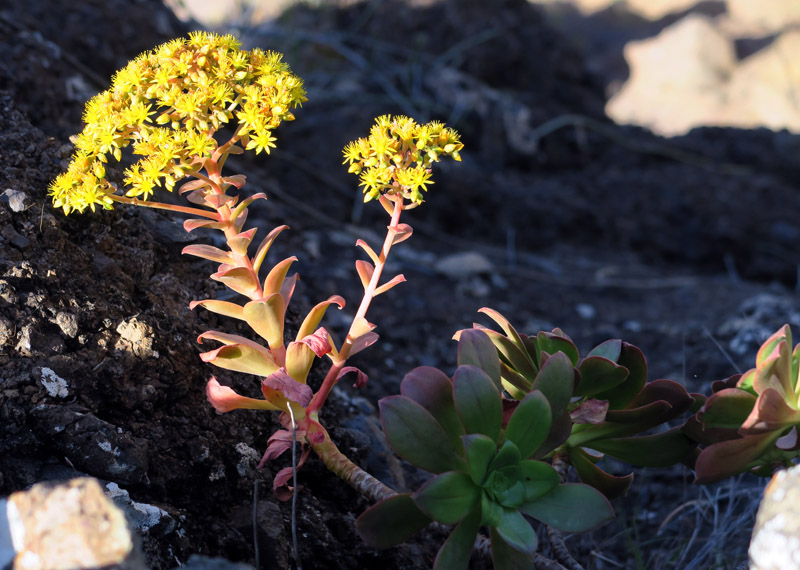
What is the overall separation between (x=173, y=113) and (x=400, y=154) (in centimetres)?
52

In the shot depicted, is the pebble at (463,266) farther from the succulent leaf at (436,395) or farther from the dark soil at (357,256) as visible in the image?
the succulent leaf at (436,395)

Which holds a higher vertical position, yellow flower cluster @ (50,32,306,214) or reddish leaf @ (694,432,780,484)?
yellow flower cluster @ (50,32,306,214)

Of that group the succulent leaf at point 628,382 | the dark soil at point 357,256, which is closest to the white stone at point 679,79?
the dark soil at point 357,256

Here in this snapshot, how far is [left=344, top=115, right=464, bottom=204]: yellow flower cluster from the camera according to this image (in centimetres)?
152

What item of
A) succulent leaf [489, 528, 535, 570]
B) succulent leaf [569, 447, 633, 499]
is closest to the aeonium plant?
succulent leaf [489, 528, 535, 570]

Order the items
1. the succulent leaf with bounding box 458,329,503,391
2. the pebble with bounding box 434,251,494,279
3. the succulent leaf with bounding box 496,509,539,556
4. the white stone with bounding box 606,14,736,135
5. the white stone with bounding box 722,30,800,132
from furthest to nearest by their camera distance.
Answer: the white stone with bounding box 606,14,736,135
the white stone with bounding box 722,30,800,132
the pebble with bounding box 434,251,494,279
the succulent leaf with bounding box 458,329,503,391
the succulent leaf with bounding box 496,509,539,556

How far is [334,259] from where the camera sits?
11.5 ft

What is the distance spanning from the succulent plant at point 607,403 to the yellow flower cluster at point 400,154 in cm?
36

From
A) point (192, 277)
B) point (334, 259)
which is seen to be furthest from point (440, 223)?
point (192, 277)

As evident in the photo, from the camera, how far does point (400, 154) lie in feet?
5.09

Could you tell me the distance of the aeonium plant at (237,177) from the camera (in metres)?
1.51

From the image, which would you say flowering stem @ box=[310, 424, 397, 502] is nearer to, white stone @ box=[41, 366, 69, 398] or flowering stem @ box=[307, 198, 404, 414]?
flowering stem @ box=[307, 198, 404, 414]

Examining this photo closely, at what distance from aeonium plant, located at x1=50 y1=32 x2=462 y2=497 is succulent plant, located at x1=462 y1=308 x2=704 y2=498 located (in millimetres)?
377

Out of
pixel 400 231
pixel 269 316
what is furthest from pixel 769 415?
pixel 269 316
